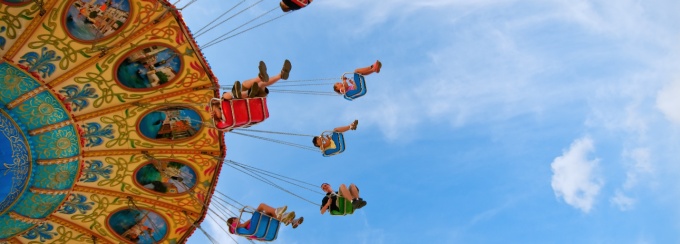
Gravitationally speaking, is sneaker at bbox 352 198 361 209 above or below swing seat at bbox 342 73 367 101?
below

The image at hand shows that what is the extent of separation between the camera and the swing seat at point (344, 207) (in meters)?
11.4

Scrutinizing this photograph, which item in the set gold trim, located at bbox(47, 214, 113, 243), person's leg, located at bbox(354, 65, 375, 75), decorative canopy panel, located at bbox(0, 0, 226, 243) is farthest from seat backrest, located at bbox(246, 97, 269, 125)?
gold trim, located at bbox(47, 214, 113, 243)

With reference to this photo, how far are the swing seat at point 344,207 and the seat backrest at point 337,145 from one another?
1.51 m

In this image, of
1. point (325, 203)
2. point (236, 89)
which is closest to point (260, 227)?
point (325, 203)

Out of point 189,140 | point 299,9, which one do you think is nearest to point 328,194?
point 189,140

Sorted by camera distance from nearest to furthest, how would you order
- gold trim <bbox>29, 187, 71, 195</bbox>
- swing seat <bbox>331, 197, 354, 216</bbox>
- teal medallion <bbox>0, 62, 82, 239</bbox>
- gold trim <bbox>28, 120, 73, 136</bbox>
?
1. teal medallion <bbox>0, 62, 82, 239</bbox>
2. gold trim <bbox>28, 120, 73, 136</bbox>
3. gold trim <bbox>29, 187, 71, 195</bbox>
4. swing seat <bbox>331, 197, 354, 216</bbox>

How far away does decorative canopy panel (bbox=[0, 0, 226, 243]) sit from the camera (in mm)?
9438

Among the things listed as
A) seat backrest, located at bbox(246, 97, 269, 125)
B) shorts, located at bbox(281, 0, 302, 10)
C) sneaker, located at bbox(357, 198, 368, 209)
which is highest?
shorts, located at bbox(281, 0, 302, 10)

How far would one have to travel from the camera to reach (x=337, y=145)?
12.6m

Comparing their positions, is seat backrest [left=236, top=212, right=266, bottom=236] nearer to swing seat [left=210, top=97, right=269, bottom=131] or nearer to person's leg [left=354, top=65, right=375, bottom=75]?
swing seat [left=210, top=97, right=269, bottom=131]

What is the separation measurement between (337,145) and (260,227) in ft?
10.5

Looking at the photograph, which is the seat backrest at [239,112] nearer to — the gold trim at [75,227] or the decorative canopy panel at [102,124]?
the decorative canopy panel at [102,124]

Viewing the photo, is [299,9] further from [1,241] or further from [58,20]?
[1,241]

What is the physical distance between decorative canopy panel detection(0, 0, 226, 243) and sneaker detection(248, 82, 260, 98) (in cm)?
182
